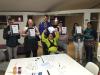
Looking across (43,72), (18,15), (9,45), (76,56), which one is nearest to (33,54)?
(9,45)

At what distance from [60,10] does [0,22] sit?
2.91m

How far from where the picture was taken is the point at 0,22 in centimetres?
892

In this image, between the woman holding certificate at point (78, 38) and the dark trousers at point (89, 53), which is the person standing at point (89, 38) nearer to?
the dark trousers at point (89, 53)

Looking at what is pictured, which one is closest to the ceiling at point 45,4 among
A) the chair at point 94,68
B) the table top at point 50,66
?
the table top at point 50,66

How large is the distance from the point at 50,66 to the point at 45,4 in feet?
16.0

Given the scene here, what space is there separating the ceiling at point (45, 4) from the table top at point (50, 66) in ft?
13.0

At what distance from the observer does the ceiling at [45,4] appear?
7258 mm

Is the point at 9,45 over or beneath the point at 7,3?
beneath

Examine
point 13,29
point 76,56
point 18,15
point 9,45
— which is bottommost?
point 76,56

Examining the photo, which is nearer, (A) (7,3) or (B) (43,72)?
(B) (43,72)

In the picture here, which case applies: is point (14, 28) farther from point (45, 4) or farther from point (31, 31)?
point (45, 4)

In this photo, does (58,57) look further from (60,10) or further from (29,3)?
(60,10)

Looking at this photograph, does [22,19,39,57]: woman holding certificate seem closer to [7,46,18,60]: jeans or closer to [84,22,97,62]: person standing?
[7,46,18,60]: jeans

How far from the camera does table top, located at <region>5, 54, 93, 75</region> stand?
2947 mm
